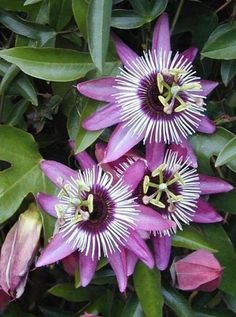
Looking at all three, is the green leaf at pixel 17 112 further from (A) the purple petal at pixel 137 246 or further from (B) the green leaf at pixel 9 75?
(A) the purple petal at pixel 137 246

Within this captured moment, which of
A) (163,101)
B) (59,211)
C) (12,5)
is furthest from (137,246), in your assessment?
(12,5)

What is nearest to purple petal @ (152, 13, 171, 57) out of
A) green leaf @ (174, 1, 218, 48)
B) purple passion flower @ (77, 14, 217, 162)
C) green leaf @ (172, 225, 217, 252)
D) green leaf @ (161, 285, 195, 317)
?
purple passion flower @ (77, 14, 217, 162)

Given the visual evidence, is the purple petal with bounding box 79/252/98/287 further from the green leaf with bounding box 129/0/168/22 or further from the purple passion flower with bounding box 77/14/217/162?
the green leaf with bounding box 129/0/168/22

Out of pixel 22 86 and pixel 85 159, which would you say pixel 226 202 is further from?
pixel 22 86

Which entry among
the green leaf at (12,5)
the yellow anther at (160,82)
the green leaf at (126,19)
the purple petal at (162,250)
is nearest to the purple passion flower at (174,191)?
the purple petal at (162,250)

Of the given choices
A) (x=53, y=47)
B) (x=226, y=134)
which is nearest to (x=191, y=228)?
(x=226, y=134)

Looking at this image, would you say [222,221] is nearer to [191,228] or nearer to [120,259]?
[191,228]
